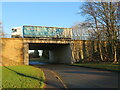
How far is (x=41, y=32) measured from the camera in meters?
29.2

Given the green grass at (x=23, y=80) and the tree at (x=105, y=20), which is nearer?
the green grass at (x=23, y=80)

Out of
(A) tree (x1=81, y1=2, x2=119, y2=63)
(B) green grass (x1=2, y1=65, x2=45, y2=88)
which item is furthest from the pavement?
(A) tree (x1=81, y1=2, x2=119, y2=63)

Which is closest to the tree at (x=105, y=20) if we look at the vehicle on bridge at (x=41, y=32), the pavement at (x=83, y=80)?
the vehicle on bridge at (x=41, y=32)

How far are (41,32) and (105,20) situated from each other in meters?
12.6

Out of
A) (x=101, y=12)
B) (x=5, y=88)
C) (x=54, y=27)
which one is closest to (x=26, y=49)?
(x=54, y=27)

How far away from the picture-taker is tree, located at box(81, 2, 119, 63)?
2439cm

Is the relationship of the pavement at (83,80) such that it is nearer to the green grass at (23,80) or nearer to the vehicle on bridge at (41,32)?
the green grass at (23,80)

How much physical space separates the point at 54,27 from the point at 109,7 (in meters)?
11.6

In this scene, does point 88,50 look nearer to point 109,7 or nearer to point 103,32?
point 103,32

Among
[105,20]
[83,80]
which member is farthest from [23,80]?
[105,20]

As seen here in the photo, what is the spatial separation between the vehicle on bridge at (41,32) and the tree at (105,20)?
6.04m

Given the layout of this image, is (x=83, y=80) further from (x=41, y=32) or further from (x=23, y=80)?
(x=41, y=32)

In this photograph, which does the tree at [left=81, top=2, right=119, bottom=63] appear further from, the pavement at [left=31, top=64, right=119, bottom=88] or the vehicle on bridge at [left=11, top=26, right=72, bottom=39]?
the pavement at [left=31, top=64, right=119, bottom=88]

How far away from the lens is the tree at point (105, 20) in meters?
24.4
